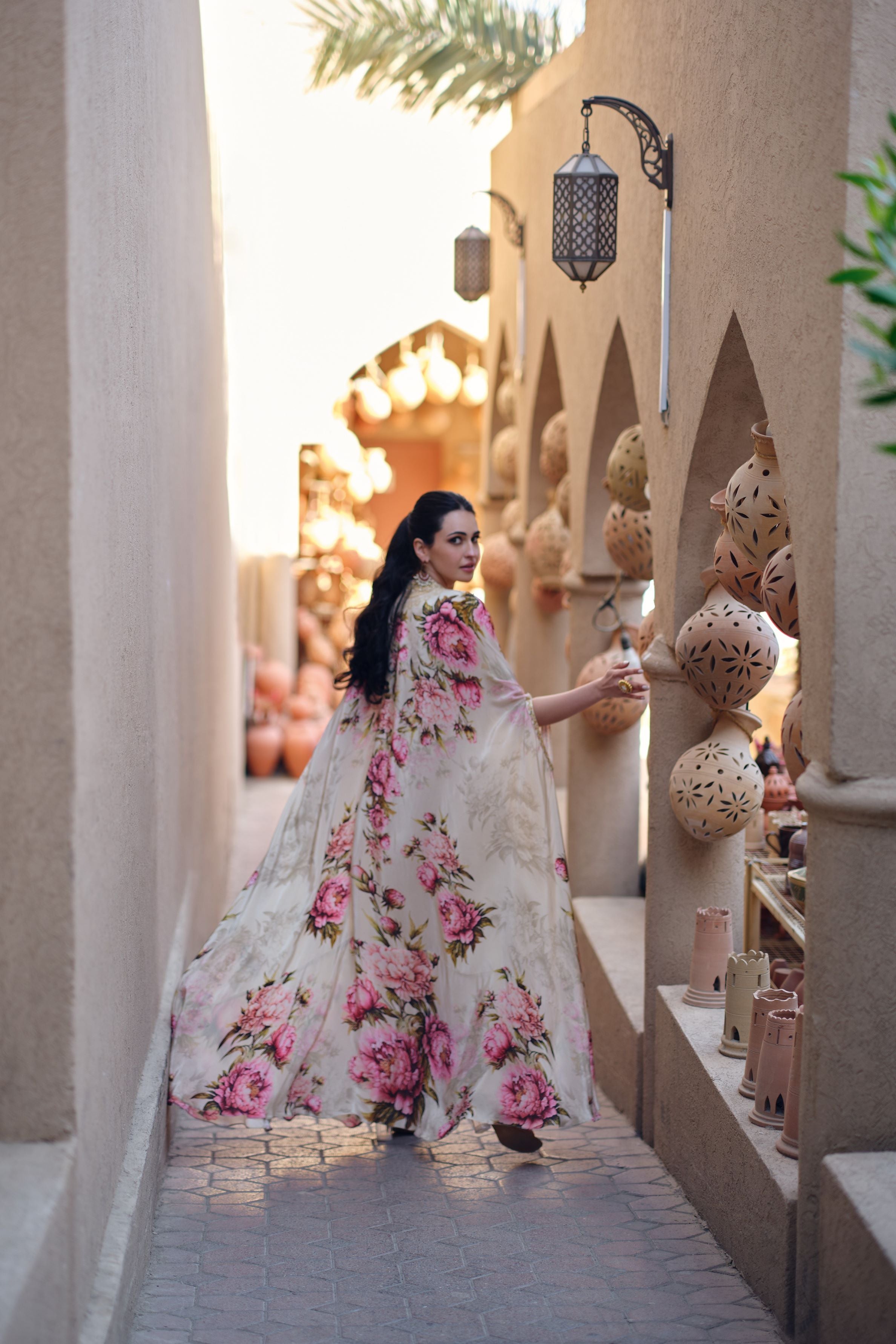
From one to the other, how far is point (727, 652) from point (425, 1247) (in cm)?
171

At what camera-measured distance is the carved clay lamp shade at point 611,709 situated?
5590 mm

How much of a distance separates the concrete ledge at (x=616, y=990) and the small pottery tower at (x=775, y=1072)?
0.89 m

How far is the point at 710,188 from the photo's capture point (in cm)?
364

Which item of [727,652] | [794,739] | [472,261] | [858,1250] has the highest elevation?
[472,261]

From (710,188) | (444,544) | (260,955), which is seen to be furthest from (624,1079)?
(710,188)

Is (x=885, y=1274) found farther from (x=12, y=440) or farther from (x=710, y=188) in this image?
(x=710, y=188)

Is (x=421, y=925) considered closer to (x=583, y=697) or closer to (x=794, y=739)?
(x=583, y=697)

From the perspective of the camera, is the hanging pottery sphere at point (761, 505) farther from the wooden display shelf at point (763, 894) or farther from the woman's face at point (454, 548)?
the wooden display shelf at point (763, 894)

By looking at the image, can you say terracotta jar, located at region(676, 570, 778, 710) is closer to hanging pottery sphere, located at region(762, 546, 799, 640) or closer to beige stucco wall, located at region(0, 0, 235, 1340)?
hanging pottery sphere, located at region(762, 546, 799, 640)

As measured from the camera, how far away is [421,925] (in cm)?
402

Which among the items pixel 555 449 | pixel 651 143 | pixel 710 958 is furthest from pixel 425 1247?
pixel 555 449

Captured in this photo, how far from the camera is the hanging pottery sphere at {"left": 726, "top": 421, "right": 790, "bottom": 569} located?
11.1 ft

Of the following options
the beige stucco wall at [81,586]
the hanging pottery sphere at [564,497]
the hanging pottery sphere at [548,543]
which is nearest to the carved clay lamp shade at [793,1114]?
the beige stucco wall at [81,586]

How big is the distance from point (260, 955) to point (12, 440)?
2.11 meters
